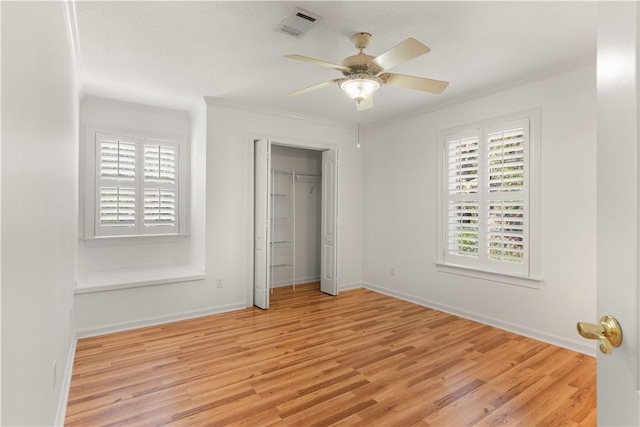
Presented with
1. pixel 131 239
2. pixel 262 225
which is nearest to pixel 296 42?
pixel 262 225

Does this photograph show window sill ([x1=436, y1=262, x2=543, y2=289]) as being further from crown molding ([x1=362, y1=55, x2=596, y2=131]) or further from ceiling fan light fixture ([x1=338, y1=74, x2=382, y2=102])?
ceiling fan light fixture ([x1=338, y1=74, x2=382, y2=102])

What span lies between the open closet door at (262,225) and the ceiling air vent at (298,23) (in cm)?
205

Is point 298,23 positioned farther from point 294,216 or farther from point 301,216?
point 301,216

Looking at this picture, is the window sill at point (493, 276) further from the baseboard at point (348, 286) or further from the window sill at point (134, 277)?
the window sill at point (134, 277)

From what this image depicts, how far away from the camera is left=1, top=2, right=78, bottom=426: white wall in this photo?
1024 mm

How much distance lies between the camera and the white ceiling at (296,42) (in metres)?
2.37

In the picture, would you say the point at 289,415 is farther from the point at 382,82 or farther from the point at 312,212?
the point at 312,212

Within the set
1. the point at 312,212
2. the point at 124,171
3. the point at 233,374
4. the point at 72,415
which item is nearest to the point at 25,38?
the point at 72,415

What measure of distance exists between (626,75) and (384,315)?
12.7 ft

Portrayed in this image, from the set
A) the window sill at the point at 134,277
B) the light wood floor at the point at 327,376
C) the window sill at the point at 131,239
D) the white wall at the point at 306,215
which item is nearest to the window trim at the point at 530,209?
the light wood floor at the point at 327,376

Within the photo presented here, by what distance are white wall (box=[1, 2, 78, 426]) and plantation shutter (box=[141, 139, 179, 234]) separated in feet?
9.05

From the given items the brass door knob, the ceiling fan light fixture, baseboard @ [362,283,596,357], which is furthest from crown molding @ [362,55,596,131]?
the brass door knob

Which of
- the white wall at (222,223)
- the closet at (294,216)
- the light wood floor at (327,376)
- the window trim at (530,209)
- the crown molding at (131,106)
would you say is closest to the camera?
the light wood floor at (327,376)

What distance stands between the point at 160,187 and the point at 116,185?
1.79ft
